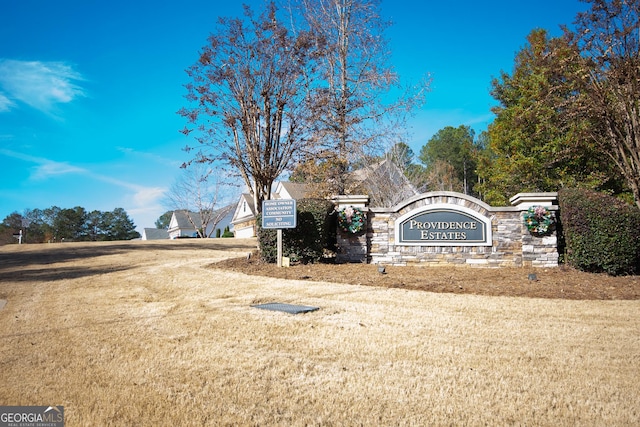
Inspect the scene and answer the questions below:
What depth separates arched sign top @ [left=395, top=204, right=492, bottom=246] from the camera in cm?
1134

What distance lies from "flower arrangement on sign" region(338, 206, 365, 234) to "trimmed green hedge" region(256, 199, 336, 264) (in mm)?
461

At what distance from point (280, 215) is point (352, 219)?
1.99 metres

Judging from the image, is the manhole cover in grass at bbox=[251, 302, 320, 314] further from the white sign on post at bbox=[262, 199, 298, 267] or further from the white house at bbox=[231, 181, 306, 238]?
the white house at bbox=[231, 181, 306, 238]

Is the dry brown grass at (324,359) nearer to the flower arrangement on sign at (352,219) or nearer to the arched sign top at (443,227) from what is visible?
the arched sign top at (443,227)

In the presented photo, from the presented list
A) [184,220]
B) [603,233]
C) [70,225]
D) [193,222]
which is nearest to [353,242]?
[603,233]

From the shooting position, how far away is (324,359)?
4.12 meters

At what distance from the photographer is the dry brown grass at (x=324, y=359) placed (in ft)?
10.0

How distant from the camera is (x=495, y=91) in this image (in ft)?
85.3

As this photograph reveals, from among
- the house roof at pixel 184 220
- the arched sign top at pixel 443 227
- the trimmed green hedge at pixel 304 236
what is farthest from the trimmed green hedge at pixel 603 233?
the house roof at pixel 184 220

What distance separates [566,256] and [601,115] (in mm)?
5796

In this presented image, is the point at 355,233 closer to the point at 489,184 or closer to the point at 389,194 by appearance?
the point at 389,194

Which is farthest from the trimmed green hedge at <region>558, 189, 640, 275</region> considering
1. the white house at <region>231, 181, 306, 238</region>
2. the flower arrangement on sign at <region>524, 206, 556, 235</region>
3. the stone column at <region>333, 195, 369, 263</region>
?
the white house at <region>231, 181, 306, 238</region>

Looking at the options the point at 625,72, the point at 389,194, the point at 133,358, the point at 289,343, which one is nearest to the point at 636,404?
the point at 289,343

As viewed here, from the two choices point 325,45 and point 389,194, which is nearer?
point 325,45
